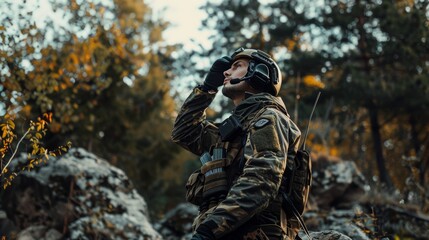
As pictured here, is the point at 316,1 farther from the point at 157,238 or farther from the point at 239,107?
the point at 239,107

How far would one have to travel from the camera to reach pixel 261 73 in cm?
534

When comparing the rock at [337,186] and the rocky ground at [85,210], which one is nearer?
the rocky ground at [85,210]

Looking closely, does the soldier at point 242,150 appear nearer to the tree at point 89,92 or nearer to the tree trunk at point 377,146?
the tree at point 89,92

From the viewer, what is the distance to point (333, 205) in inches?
553

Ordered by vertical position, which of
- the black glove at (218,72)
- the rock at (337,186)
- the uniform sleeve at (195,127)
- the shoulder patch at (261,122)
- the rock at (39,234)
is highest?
the rock at (337,186)

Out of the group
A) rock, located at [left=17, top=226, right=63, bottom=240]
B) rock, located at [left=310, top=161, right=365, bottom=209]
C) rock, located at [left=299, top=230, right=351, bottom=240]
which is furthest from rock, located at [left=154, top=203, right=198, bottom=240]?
rock, located at [left=299, top=230, right=351, bottom=240]

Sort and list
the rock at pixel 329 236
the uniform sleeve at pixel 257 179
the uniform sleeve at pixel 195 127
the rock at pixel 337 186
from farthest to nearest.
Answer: the rock at pixel 337 186, the rock at pixel 329 236, the uniform sleeve at pixel 195 127, the uniform sleeve at pixel 257 179

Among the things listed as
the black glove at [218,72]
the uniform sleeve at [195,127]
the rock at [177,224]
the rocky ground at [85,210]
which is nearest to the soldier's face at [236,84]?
the black glove at [218,72]

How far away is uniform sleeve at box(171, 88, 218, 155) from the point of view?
222 inches

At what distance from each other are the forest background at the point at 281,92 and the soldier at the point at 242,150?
5.96m

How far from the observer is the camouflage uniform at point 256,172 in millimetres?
4445

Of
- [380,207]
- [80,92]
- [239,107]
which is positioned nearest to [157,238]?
[380,207]

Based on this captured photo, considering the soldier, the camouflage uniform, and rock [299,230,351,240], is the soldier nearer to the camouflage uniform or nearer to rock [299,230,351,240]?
the camouflage uniform

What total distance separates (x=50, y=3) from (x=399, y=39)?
904cm
